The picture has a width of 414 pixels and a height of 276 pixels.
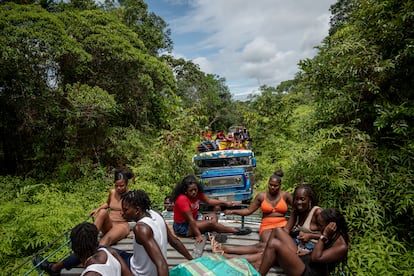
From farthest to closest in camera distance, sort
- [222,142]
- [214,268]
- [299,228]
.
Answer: [222,142]
[299,228]
[214,268]

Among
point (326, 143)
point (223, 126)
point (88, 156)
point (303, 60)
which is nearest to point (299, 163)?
point (326, 143)

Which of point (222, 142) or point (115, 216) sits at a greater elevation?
point (222, 142)

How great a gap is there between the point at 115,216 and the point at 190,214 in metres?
1.25

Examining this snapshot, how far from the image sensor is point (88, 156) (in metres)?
10.5

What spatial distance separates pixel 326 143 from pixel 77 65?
26.3 ft

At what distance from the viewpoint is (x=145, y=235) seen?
2.41 m

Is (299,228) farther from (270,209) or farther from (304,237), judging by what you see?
(270,209)

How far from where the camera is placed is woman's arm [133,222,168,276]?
2.34m

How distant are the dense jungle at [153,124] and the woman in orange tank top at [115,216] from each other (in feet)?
7.42

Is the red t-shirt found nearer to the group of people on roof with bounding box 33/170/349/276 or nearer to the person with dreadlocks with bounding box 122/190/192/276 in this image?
the group of people on roof with bounding box 33/170/349/276

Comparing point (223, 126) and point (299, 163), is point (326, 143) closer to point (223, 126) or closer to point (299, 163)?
point (299, 163)

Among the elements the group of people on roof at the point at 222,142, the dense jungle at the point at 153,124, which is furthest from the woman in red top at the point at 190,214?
the group of people on roof at the point at 222,142

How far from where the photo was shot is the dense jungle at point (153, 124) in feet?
15.5

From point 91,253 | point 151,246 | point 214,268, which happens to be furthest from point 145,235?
point 214,268
